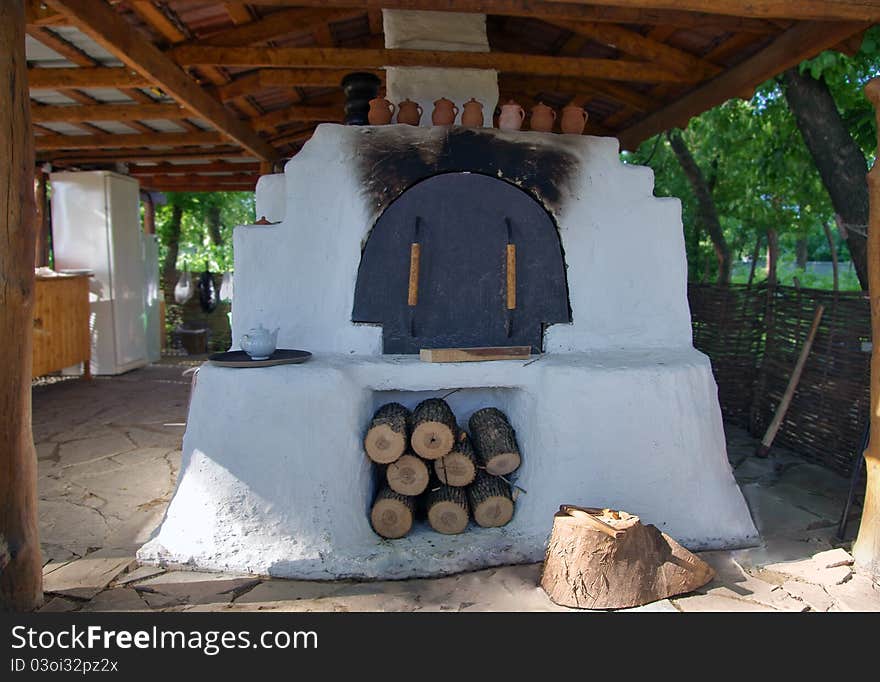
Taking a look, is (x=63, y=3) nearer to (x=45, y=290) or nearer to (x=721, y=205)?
(x=45, y=290)

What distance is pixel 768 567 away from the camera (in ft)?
9.72

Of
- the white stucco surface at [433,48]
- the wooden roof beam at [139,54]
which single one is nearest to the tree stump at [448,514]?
the white stucco surface at [433,48]

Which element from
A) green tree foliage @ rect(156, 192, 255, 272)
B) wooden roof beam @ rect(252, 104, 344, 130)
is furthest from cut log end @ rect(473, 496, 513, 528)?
green tree foliage @ rect(156, 192, 255, 272)

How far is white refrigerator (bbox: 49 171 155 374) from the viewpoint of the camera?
293 inches

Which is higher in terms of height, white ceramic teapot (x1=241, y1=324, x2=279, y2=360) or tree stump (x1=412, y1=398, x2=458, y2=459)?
white ceramic teapot (x1=241, y1=324, x2=279, y2=360)

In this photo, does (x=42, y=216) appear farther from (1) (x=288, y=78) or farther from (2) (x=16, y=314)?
(2) (x=16, y=314)

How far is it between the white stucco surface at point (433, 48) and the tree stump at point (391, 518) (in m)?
2.37

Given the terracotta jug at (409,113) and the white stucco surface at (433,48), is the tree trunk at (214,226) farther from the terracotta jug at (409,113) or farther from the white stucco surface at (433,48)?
the terracotta jug at (409,113)

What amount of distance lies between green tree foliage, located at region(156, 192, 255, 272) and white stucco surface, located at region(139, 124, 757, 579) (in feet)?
25.8

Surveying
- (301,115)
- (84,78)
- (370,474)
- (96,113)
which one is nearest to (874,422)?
(370,474)

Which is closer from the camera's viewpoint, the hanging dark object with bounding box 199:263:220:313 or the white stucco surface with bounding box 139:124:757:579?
the white stucco surface with bounding box 139:124:757:579

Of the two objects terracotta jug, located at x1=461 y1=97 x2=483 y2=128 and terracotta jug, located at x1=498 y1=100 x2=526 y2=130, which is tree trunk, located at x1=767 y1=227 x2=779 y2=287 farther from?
terracotta jug, located at x1=461 y1=97 x2=483 y2=128

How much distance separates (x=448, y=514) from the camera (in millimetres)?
3176

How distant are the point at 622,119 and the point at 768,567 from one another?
13.5 ft
